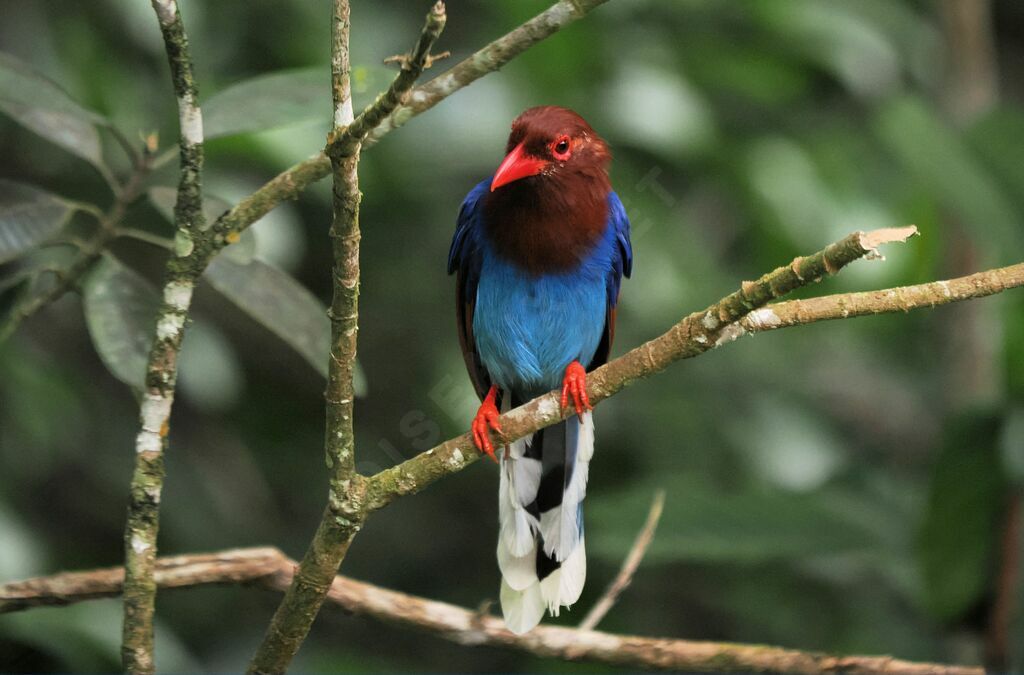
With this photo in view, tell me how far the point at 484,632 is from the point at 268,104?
141 centimetres

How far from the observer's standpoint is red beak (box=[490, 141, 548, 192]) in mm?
2982

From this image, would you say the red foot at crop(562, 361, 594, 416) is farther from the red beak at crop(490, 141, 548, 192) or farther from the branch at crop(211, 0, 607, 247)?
the branch at crop(211, 0, 607, 247)

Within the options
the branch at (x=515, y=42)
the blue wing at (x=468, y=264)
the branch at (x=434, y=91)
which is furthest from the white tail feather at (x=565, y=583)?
the branch at (x=515, y=42)

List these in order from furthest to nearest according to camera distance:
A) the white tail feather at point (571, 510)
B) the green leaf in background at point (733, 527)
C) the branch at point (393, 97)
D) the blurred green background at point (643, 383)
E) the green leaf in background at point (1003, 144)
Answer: the green leaf in background at point (1003, 144) → the blurred green background at point (643, 383) → the green leaf in background at point (733, 527) → the white tail feather at point (571, 510) → the branch at point (393, 97)

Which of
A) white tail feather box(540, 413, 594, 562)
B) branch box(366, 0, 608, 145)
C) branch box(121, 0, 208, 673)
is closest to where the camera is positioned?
branch box(366, 0, 608, 145)

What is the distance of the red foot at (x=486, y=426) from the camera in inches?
102

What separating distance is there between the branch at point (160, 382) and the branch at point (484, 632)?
1.01 ft

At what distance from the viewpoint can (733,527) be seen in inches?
144

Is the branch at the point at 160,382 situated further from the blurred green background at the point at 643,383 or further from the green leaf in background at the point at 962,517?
the green leaf in background at the point at 962,517

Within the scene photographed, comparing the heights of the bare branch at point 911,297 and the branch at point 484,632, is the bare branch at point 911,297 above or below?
above

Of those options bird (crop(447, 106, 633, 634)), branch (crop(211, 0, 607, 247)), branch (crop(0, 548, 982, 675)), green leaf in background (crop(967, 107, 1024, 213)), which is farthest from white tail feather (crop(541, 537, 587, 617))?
green leaf in background (crop(967, 107, 1024, 213))

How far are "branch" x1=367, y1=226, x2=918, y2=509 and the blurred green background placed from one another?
1152 millimetres

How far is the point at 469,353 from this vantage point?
3.54 metres

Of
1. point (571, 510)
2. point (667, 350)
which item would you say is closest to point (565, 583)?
point (571, 510)
